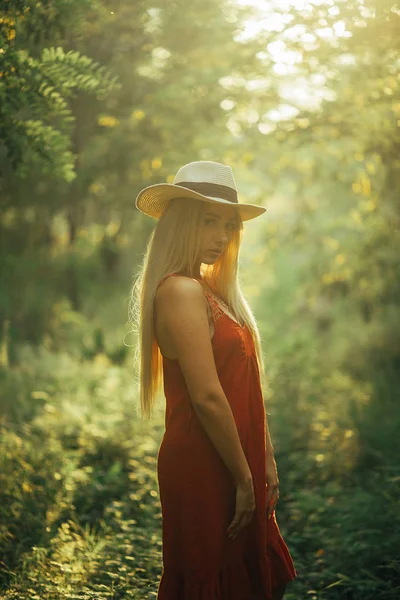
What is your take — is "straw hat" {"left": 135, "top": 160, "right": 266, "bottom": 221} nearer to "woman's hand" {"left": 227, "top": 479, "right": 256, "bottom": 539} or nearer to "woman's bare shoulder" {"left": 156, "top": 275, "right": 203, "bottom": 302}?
"woman's bare shoulder" {"left": 156, "top": 275, "right": 203, "bottom": 302}

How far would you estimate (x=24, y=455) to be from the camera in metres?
5.62

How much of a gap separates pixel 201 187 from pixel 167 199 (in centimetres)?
20

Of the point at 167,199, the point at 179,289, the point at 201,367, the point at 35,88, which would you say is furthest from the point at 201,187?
the point at 35,88

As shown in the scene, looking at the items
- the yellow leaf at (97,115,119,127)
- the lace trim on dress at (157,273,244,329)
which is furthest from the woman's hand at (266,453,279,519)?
the yellow leaf at (97,115,119,127)

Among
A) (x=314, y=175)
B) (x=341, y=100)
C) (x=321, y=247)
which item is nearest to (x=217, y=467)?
(x=341, y=100)

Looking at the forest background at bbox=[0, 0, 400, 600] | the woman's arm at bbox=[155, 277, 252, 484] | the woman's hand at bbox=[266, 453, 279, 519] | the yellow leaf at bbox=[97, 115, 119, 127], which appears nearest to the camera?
the woman's arm at bbox=[155, 277, 252, 484]

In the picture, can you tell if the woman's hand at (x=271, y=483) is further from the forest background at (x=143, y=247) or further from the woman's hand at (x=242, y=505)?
the forest background at (x=143, y=247)

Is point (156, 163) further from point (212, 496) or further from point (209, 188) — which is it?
point (212, 496)

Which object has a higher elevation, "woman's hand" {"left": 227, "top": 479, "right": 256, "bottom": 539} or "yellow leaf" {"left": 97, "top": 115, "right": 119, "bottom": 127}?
"yellow leaf" {"left": 97, "top": 115, "right": 119, "bottom": 127}

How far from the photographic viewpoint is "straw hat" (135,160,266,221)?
2.64 meters

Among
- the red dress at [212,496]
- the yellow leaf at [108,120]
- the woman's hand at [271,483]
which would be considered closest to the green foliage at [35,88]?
the red dress at [212,496]

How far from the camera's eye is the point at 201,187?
268 cm

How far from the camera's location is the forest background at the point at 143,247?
3.86 meters

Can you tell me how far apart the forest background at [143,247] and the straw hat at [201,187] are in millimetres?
1114
